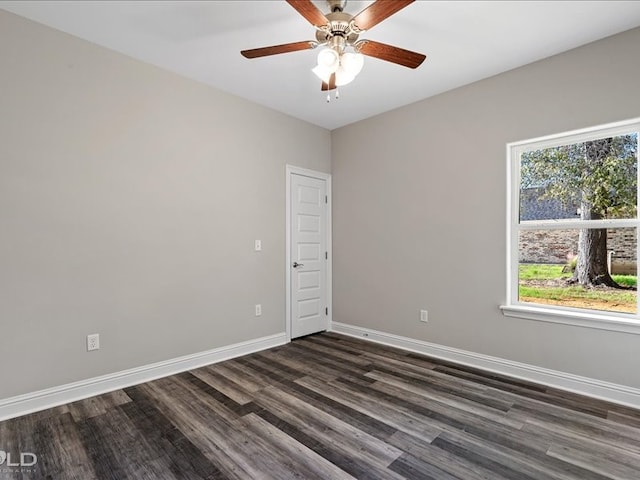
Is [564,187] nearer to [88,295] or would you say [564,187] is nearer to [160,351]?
[160,351]

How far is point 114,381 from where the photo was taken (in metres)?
2.67

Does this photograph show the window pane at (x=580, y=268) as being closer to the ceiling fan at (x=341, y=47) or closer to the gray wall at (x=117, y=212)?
the ceiling fan at (x=341, y=47)

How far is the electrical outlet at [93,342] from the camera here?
2.56m

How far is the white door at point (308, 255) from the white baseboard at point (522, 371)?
72cm

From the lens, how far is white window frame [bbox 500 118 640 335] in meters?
2.48

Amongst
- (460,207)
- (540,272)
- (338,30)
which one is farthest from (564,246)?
(338,30)

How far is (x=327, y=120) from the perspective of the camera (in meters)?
4.17

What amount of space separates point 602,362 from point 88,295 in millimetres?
4011

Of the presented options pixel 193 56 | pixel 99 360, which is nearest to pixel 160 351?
pixel 99 360

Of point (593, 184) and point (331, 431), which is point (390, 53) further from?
point (331, 431)

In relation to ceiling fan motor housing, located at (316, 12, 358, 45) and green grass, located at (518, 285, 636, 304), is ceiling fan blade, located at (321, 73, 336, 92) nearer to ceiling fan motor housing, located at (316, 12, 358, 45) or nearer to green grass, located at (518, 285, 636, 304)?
ceiling fan motor housing, located at (316, 12, 358, 45)

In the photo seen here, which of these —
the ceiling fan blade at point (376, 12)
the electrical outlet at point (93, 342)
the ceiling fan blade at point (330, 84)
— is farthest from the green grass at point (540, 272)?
the electrical outlet at point (93, 342)

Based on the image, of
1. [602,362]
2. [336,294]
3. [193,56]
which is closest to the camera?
[602,362]

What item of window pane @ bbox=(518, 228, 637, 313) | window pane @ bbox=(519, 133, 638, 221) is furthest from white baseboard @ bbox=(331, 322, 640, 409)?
window pane @ bbox=(519, 133, 638, 221)
